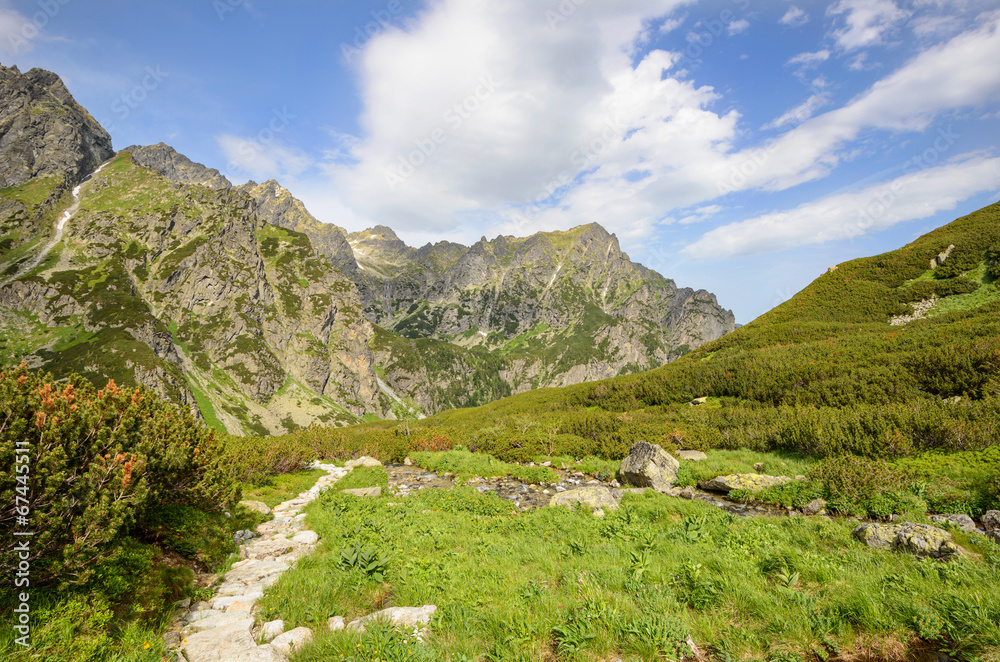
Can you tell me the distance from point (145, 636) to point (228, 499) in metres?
Answer: 4.59

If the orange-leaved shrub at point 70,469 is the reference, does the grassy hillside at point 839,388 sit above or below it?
below

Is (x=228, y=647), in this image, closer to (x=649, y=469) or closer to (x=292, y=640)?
(x=292, y=640)

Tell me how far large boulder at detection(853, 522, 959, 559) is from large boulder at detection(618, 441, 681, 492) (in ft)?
23.1

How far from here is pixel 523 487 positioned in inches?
624

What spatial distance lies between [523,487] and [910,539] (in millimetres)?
11328

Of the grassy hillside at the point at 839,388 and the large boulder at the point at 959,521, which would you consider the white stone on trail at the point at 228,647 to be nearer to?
the large boulder at the point at 959,521

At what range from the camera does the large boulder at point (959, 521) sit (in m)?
7.53

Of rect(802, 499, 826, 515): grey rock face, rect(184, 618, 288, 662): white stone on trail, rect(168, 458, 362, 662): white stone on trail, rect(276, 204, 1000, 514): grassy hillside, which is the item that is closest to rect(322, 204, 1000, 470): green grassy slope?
rect(276, 204, 1000, 514): grassy hillside

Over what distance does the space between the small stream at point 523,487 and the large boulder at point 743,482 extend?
1.09ft

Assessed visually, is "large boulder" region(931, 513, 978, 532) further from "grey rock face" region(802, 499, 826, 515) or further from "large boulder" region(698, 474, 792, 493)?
"large boulder" region(698, 474, 792, 493)

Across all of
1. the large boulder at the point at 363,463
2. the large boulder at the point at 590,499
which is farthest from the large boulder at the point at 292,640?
the large boulder at the point at 363,463

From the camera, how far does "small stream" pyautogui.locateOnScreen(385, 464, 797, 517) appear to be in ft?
38.3

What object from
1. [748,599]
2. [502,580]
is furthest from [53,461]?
[748,599]

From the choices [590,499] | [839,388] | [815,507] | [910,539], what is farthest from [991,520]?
[839,388]
